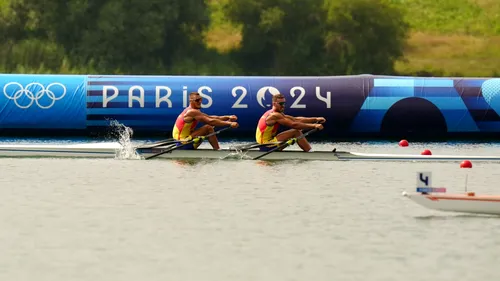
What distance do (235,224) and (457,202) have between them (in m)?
3.54

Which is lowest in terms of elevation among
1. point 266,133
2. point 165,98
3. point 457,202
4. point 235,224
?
point 235,224

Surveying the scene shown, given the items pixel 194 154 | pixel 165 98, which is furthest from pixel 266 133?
pixel 165 98

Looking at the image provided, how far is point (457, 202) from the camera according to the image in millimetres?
20438

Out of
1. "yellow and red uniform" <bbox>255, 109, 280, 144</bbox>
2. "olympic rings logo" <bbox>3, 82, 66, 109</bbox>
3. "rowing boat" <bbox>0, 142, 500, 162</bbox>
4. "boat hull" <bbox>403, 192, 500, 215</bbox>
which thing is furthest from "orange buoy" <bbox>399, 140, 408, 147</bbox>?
"boat hull" <bbox>403, 192, 500, 215</bbox>

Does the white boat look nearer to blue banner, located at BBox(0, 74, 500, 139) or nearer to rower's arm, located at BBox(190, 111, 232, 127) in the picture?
rower's arm, located at BBox(190, 111, 232, 127)

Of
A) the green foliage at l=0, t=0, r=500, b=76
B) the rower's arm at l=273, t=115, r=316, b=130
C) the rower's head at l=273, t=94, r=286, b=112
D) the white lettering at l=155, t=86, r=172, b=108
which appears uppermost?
the green foliage at l=0, t=0, r=500, b=76

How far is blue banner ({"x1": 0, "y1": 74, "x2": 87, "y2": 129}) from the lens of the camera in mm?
37938

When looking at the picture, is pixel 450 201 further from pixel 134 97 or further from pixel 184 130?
pixel 134 97

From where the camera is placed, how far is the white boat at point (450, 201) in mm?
20422

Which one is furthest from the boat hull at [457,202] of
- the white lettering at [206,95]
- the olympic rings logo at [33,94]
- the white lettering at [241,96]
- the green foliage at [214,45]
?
the green foliage at [214,45]

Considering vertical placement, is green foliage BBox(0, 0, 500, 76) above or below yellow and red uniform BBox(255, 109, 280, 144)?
above

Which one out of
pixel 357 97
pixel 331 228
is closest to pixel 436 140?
pixel 357 97

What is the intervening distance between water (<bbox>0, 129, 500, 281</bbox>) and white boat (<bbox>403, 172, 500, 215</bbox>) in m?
0.30

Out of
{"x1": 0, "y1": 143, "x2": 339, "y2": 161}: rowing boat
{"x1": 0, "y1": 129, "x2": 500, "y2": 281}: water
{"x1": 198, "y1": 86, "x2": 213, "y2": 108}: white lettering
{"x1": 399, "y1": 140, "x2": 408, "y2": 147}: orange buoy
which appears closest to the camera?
{"x1": 0, "y1": 129, "x2": 500, "y2": 281}: water
